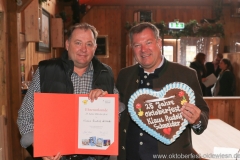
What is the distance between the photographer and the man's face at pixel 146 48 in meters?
1.80

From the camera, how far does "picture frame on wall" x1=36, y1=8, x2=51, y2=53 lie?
211 inches

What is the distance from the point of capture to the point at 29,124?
1.79 metres

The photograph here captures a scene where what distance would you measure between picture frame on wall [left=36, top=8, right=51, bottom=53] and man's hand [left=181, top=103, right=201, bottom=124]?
4.07 meters

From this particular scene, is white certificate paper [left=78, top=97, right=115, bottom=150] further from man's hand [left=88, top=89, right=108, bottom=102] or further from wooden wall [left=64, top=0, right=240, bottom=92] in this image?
wooden wall [left=64, top=0, right=240, bottom=92]

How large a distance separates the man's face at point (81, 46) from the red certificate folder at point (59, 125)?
24 cm

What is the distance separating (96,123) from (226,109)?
12.0 feet

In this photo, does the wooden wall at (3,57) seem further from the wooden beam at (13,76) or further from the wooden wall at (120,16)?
the wooden wall at (120,16)

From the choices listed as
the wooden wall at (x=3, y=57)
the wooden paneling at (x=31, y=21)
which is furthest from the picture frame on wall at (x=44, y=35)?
the wooden wall at (x=3, y=57)

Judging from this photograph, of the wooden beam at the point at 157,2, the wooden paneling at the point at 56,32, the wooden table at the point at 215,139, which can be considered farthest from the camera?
the wooden beam at the point at 157,2

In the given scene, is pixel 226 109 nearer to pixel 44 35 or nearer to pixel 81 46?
pixel 44 35

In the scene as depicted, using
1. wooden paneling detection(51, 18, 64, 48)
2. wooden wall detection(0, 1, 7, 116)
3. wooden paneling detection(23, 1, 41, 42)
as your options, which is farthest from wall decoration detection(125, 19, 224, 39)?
wooden wall detection(0, 1, 7, 116)

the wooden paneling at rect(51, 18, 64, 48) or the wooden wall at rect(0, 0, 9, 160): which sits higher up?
the wooden paneling at rect(51, 18, 64, 48)

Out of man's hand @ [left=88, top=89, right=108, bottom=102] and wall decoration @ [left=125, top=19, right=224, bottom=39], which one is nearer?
man's hand @ [left=88, top=89, right=108, bottom=102]

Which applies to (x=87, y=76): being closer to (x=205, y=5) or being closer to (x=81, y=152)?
(x=81, y=152)
